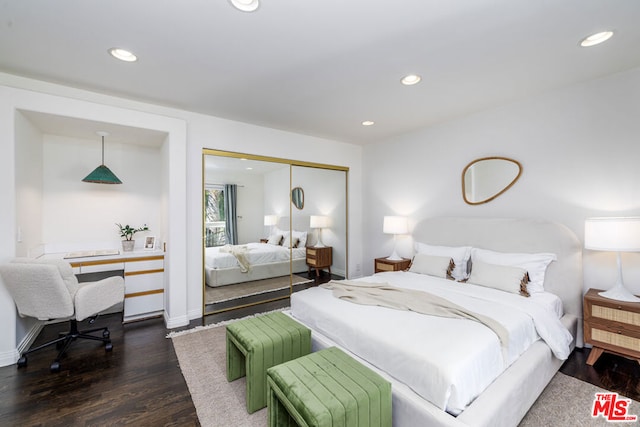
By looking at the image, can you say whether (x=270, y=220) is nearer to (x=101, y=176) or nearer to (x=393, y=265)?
(x=393, y=265)

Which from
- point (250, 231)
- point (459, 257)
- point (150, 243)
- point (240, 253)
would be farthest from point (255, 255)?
point (459, 257)

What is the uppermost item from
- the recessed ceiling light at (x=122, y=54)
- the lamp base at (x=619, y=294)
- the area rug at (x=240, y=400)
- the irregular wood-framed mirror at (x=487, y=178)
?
the recessed ceiling light at (x=122, y=54)

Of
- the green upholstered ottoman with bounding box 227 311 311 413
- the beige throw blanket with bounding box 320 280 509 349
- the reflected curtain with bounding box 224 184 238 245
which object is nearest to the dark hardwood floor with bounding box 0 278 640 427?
the green upholstered ottoman with bounding box 227 311 311 413

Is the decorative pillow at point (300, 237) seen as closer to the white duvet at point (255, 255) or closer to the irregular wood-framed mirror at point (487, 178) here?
the white duvet at point (255, 255)

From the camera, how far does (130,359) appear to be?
251cm

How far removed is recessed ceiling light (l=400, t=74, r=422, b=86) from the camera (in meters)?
2.55

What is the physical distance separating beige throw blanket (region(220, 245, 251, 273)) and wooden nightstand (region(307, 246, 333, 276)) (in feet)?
3.40

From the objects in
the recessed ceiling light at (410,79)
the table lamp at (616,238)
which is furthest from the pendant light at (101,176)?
the table lamp at (616,238)

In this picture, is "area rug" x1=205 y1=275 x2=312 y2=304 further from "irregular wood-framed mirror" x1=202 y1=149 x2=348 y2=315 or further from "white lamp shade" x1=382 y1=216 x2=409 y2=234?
"white lamp shade" x1=382 y1=216 x2=409 y2=234

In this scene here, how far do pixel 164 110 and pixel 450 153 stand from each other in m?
3.72

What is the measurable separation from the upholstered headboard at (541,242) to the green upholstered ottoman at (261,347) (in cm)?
238

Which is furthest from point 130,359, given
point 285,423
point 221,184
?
point 221,184

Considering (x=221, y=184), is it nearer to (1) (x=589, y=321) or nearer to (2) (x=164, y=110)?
(2) (x=164, y=110)

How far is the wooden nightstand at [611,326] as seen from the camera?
7.06 ft
